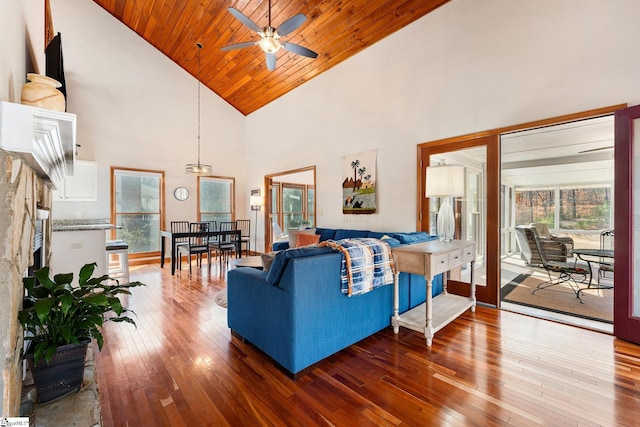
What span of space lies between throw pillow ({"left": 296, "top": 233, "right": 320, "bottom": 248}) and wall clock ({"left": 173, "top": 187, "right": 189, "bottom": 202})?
11.8 ft

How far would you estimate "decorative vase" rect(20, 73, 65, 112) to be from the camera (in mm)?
1227

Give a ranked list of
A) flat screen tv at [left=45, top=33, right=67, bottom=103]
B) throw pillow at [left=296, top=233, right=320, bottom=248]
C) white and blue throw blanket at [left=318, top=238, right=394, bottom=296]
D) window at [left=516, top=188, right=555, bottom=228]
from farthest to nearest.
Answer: throw pillow at [left=296, top=233, right=320, bottom=248], window at [left=516, top=188, right=555, bottom=228], white and blue throw blanket at [left=318, top=238, right=394, bottom=296], flat screen tv at [left=45, top=33, right=67, bottom=103]

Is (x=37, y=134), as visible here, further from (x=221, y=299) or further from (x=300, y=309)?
(x=221, y=299)

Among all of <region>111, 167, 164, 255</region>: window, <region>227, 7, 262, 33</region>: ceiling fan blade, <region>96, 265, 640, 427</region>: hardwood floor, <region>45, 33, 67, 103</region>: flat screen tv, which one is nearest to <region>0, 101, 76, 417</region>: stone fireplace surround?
<region>96, 265, 640, 427</region>: hardwood floor

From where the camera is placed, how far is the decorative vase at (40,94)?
123 centimetres

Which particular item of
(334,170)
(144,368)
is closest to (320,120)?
→ (334,170)

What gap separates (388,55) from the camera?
4.30 m

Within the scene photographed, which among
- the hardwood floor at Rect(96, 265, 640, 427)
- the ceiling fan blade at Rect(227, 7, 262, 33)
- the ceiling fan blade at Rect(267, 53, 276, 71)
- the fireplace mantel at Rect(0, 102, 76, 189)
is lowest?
the hardwood floor at Rect(96, 265, 640, 427)

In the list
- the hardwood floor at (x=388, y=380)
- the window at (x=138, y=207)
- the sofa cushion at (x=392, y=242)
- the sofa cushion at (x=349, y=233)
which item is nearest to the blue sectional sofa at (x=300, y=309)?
the hardwood floor at (x=388, y=380)

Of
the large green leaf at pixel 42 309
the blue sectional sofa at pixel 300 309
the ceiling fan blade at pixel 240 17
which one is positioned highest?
the ceiling fan blade at pixel 240 17

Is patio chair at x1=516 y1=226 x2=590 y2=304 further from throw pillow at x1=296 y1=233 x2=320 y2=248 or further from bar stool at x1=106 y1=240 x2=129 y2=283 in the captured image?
bar stool at x1=106 y1=240 x2=129 y2=283

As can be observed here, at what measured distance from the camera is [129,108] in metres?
6.08

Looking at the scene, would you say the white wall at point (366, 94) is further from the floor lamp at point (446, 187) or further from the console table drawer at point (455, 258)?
the console table drawer at point (455, 258)

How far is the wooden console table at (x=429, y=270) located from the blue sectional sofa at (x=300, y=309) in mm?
279
